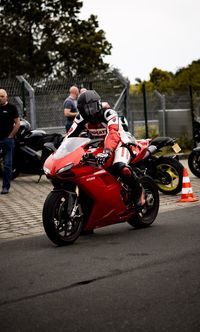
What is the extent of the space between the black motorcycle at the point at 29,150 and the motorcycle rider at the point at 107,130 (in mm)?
6368

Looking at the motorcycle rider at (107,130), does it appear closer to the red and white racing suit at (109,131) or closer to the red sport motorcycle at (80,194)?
the red and white racing suit at (109,131)

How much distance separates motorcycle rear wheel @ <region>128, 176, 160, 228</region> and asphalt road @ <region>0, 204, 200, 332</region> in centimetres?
23

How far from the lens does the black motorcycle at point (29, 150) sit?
15141 millimetres

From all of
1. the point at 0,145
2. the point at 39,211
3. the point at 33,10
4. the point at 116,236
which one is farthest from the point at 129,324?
the point at 33,10

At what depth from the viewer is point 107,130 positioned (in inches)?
332

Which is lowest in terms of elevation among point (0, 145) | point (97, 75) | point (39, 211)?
point (39, 211)

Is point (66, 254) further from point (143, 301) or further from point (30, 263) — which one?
point (143, 301)

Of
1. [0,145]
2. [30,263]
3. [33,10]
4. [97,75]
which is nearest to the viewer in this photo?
[30,263]

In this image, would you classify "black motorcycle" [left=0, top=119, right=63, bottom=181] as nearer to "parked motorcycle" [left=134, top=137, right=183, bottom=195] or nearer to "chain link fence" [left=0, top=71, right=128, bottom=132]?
"chain link fence" [left=0, top=71, right=128, bottom=132]

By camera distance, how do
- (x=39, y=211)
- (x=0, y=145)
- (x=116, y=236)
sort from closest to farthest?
(x=116, y=236) < (x=39, y=211) < (x=0, y=145)

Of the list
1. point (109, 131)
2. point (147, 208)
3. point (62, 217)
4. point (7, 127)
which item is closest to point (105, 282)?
point (62, 217)

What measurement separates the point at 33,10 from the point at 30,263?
47977 millimetres

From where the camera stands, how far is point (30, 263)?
691 cm

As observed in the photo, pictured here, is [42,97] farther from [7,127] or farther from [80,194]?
[80,194]
